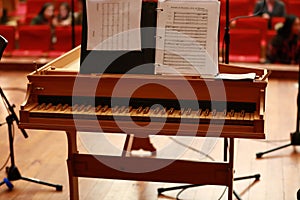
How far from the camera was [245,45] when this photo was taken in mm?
6867

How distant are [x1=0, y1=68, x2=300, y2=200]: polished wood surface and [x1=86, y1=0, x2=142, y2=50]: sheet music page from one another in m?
1.13

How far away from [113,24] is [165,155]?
5.23 feet

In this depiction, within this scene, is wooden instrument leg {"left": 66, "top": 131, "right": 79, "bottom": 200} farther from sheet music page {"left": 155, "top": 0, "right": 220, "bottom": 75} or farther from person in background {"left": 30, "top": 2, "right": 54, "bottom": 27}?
person in background {"left": 30, "top": 2, "right": 54, "bottom": 27}

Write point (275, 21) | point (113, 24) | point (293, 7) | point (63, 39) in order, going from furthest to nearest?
point (293, 7) < point (275, 21) < point (63, 39) < point (113, 24)

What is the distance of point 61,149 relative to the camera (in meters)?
4.55

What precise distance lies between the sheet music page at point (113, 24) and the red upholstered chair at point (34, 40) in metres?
4.23

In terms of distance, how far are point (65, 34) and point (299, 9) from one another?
320 centimetres

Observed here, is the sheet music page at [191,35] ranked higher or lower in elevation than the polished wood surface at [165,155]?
higher

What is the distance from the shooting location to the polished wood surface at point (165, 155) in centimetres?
380

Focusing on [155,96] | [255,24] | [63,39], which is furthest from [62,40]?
[155,96]

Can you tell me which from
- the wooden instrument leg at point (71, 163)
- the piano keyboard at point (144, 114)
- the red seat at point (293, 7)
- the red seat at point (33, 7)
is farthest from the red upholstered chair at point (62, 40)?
the piano keyboard at point (144, 114)

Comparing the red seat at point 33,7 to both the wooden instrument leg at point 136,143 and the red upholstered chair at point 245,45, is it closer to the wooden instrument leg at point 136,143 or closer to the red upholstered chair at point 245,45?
the red upholstered chair at point 245,45

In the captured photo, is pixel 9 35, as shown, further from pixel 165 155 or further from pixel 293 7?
pixel 293 7

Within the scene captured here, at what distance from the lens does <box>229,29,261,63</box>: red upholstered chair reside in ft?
22.3
